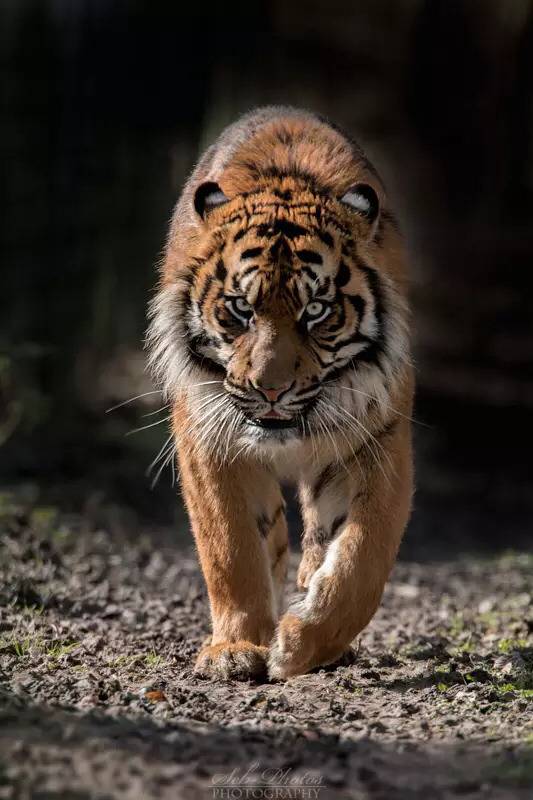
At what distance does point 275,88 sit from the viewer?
1136 centimetres

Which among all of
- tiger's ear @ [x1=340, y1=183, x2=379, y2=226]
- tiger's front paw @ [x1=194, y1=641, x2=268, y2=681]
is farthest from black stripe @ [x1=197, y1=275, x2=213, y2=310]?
tiger's front paw @ [x1=194, y1=641, x2=268, y2=681]

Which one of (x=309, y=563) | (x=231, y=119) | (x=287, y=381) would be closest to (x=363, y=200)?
(x=287, y=381)

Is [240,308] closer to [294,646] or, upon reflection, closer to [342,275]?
[342,275]

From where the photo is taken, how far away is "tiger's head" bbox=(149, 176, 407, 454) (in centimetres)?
482

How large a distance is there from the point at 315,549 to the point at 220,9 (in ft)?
23.6

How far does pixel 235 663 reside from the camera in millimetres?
4801

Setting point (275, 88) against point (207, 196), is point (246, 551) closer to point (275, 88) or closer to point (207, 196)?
point (207, 196)

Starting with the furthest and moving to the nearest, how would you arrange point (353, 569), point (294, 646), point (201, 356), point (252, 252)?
point (201, 356) → point (252, 252) → point (353, 569) → point (294, 646)

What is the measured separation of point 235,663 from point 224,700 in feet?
1.15

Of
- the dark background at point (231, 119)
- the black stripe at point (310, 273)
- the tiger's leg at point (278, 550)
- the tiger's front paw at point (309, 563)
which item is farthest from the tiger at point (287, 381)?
the dark background at point (231, 119)

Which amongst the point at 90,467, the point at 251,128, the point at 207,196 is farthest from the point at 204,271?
the point at 90,467

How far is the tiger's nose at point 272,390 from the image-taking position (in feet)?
15.6

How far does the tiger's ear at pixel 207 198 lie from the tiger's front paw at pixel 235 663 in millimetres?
1831

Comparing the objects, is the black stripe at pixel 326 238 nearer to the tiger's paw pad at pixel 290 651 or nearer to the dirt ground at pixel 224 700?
the tiger's paw pad at pixel 290 651
